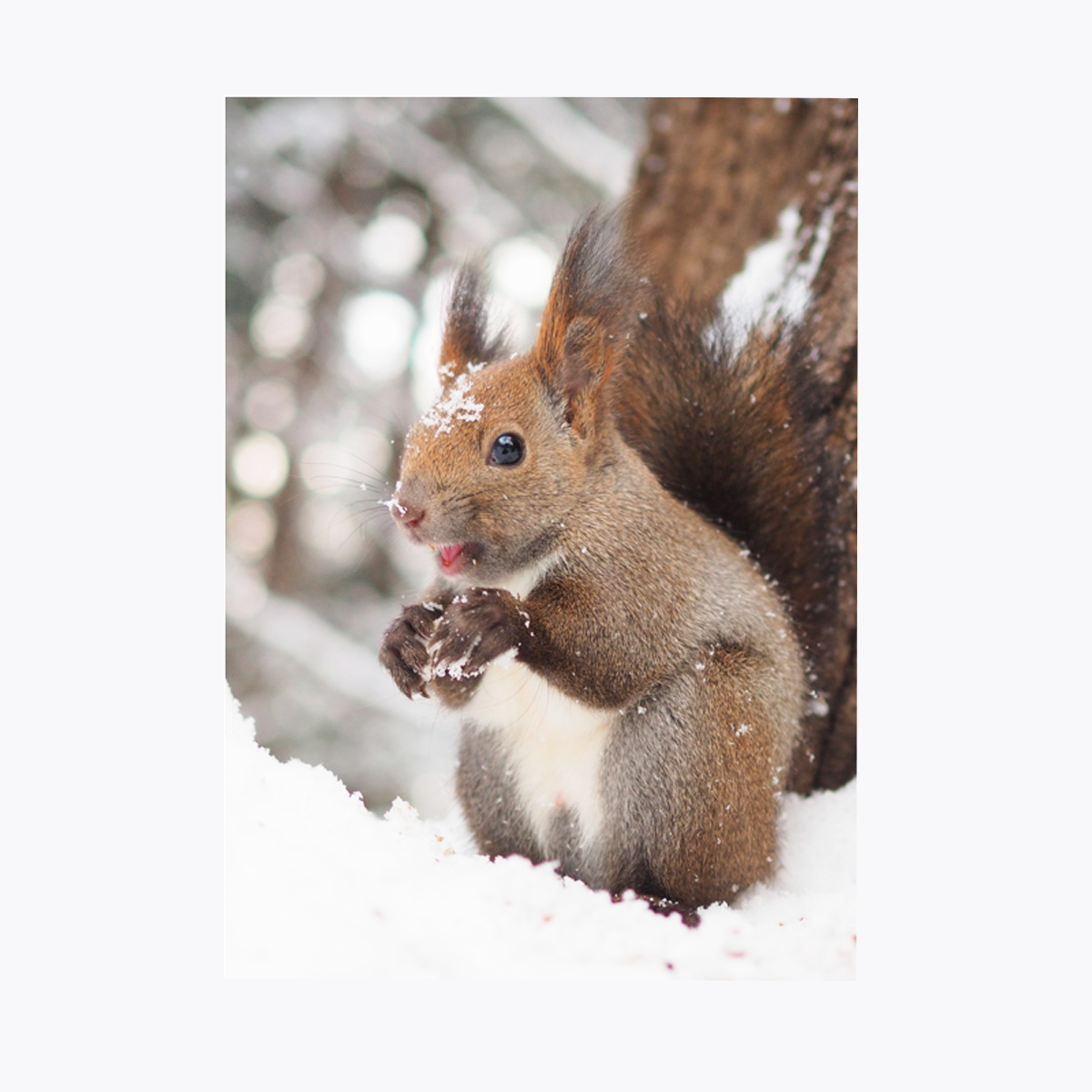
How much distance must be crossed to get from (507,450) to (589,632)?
267 mm

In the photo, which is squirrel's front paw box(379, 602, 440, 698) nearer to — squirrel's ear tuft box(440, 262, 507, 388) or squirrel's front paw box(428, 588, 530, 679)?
squirrel's front paw box(428, 588, 530, 679)

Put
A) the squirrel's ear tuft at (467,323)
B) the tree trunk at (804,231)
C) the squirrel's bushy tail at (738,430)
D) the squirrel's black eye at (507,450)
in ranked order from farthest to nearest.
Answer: the tree trunk at (804,231) → the squirrel's bushy tail at (738,430) → the squirrel's ear tuft at (467,323) → the squirrel's black eye at (507,450)

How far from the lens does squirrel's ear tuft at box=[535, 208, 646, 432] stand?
143 centimetres

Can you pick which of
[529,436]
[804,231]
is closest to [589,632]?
[529,436]

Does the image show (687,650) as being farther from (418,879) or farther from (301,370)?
(301,370)

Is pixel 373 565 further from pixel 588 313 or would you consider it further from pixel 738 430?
pixel 588 313

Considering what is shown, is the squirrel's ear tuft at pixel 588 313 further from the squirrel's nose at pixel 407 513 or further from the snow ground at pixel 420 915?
the snow ground at pixel 420 915

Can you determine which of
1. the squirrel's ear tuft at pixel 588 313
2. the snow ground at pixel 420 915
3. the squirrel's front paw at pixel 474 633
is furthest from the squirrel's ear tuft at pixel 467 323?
the snow ground at pixel 420 915

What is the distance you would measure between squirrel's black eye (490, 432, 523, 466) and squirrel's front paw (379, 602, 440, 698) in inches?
9.3

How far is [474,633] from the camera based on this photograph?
51.3 inches

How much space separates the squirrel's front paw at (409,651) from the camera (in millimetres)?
1396

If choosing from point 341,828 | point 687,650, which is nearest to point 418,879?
point 341,828

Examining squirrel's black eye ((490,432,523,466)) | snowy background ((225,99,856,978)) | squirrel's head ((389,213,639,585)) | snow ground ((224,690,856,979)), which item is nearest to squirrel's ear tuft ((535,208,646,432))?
squirrel's head ((389,213,639,585))

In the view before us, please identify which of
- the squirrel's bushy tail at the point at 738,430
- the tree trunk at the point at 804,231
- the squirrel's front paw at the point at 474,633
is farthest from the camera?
the tree trunk at the point at 804,231
